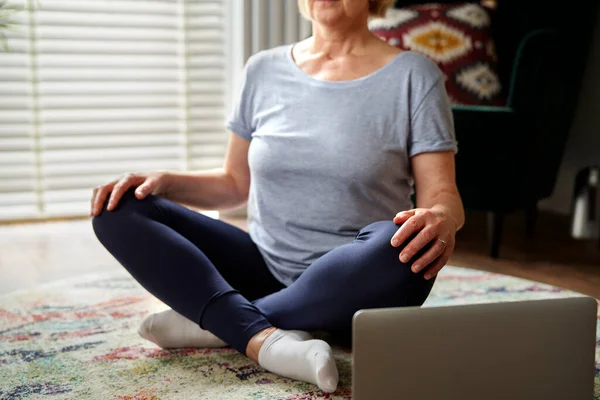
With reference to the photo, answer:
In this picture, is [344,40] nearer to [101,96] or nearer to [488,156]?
[488,156]

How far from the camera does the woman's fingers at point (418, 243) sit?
Answer: 4.29 ft

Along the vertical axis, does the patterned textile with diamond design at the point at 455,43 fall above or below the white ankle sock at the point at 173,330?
above

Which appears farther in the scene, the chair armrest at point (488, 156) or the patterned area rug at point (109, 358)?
the chair armrest at point (488, 156)

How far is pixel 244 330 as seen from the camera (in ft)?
4.73

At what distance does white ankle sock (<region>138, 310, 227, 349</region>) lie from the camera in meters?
1.56

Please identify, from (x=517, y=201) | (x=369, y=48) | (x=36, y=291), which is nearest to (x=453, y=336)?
(x=369, y=48)

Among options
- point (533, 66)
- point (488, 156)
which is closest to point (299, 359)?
point (488, 156)

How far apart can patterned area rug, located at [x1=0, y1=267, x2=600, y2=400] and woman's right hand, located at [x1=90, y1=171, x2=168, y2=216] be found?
0.93ft

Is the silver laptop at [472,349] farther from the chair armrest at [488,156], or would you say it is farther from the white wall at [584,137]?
the white wall at [584,137]

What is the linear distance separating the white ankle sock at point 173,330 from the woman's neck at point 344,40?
58cm

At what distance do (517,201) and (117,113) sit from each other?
1.55 metres

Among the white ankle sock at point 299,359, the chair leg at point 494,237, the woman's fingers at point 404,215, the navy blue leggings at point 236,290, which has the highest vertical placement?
the woman's fingers at point 404,215

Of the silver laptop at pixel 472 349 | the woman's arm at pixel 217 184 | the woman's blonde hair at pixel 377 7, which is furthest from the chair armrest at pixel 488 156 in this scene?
the silver laptop at pixel 472 349

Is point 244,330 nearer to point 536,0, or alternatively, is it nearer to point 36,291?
point 36,291
